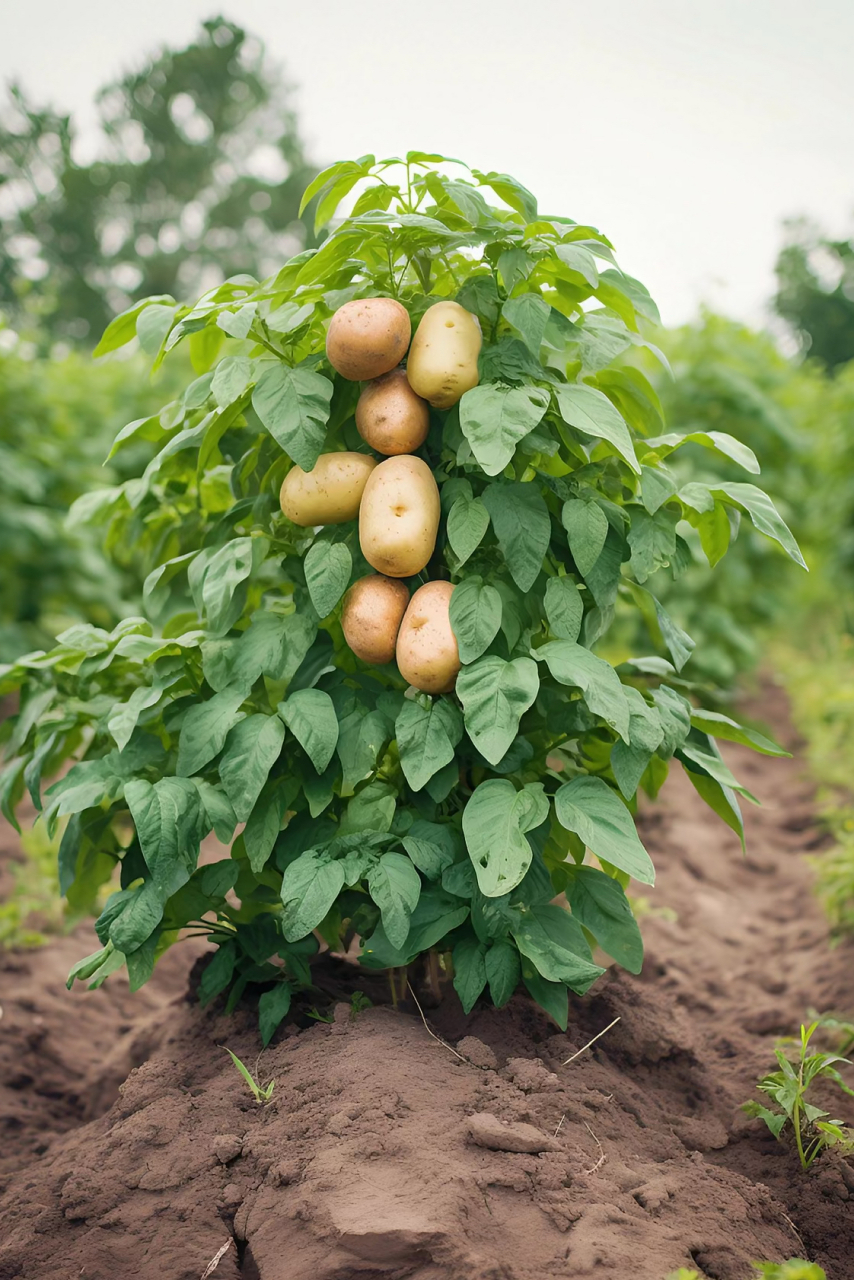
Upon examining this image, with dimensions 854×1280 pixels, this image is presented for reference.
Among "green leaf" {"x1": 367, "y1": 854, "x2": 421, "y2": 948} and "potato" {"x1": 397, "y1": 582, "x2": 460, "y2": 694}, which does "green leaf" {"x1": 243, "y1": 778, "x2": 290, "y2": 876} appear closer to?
"green leaf" {"x1": 367, "y1": 854, "x2": 421, "y2": 948}

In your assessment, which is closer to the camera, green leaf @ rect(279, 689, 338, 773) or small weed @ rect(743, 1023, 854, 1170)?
green leaf @ rect(279, 689, 338, 773)

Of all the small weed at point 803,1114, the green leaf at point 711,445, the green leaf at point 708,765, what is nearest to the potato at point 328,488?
the green leaf at point 711,445

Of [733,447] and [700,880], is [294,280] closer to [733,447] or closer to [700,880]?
[733,447]

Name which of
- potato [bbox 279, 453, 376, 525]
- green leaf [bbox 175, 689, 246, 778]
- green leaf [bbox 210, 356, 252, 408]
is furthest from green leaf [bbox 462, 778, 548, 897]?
green leaf [bbox 210, 356, 252, 408]

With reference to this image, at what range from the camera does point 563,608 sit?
2.00 meters

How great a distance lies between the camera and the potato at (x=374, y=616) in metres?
2.00

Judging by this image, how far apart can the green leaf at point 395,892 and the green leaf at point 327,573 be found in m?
0.46

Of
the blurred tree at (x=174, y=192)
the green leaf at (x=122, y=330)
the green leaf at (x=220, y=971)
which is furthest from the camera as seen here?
the blurred tree at (x=174, y=192)

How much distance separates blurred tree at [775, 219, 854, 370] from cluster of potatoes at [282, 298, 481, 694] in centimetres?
2653

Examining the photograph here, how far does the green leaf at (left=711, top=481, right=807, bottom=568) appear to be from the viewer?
202 cm

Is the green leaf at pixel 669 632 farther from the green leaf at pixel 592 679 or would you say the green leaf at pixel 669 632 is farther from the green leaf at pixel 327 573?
the green leaf at pixel 327 573

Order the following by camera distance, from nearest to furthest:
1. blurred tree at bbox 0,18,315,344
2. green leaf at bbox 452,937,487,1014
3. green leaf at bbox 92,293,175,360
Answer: green leaf at bbox 452,937,487,1014, green leaf at bbox 92,293,175,360, blurred tree at bbox 0,18,315,344

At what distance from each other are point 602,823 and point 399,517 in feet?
2.10

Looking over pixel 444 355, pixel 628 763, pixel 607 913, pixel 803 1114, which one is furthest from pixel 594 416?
pixel 803 1114
